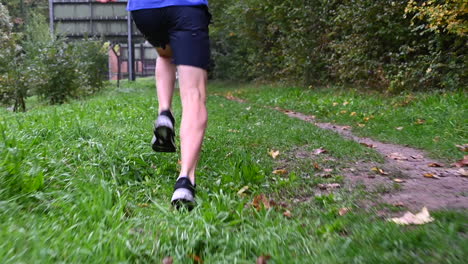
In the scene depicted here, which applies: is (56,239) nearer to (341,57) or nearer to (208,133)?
(208,133)

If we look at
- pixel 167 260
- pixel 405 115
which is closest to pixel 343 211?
pixel 167 260

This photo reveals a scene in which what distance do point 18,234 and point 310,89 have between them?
11.6 metres

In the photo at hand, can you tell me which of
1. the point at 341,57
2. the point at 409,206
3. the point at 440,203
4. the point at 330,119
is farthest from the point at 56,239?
the point at 341,57

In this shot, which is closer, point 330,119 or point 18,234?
point 18,234

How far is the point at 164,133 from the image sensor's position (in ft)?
8.84

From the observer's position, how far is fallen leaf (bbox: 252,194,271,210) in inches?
89.7

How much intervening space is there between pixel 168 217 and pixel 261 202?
57 cm

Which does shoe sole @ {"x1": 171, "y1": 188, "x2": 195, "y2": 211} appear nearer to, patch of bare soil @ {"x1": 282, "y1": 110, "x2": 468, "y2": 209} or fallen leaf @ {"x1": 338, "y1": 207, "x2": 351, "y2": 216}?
fallen leaf @ {"x1": 338, "y1": 207, "x2": 351, "y2": 216}

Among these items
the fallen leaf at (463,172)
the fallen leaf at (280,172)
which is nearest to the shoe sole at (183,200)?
the fallen leaf at (280,172)

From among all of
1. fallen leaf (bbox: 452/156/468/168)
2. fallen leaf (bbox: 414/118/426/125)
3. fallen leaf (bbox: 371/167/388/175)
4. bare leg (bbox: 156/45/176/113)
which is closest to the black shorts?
bare leg (bbox: 156/45/176/113)

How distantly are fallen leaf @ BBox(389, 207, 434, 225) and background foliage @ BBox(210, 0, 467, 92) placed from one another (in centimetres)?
552

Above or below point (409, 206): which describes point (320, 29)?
above

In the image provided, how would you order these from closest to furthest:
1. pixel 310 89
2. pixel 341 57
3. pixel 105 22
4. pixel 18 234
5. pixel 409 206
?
1. pixel 18 234
2. pixel 409 206
3. pixel 341 57
4. pixel 310 89
5. pixel 105 22

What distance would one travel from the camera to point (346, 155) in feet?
12.5
